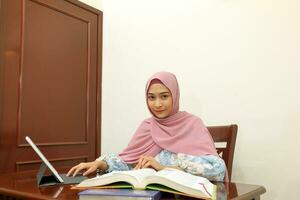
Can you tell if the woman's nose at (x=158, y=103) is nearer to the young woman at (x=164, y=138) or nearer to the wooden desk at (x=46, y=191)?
the young woman at (x=164, y=138)

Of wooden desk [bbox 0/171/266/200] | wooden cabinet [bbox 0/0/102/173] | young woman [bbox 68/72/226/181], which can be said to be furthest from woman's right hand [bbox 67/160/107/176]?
wooden cabinet [bbox 0/0/102/173]

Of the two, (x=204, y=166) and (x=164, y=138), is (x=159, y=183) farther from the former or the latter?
(x=164, y=138)

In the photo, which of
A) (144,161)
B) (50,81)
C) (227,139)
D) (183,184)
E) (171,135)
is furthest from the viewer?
(50,81)

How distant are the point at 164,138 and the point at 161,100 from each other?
17 cm

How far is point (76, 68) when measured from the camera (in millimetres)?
2500

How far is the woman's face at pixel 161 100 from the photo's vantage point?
1624 mm

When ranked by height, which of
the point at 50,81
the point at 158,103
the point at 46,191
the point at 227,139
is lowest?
the point at 46,191

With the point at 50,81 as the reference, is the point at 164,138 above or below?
below

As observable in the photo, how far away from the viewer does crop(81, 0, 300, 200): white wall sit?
190cm

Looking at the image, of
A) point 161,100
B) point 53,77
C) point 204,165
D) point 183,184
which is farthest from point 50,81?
point 183,184

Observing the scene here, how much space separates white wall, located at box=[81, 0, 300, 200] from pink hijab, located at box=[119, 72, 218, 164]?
530mm

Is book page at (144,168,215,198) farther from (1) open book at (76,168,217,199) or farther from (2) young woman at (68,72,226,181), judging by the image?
(2) young woman at (68,72,226,181)

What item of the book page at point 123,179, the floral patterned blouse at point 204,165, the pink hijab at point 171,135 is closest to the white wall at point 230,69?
the pink hijab at point 171,135

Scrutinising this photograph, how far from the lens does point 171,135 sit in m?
1.61
